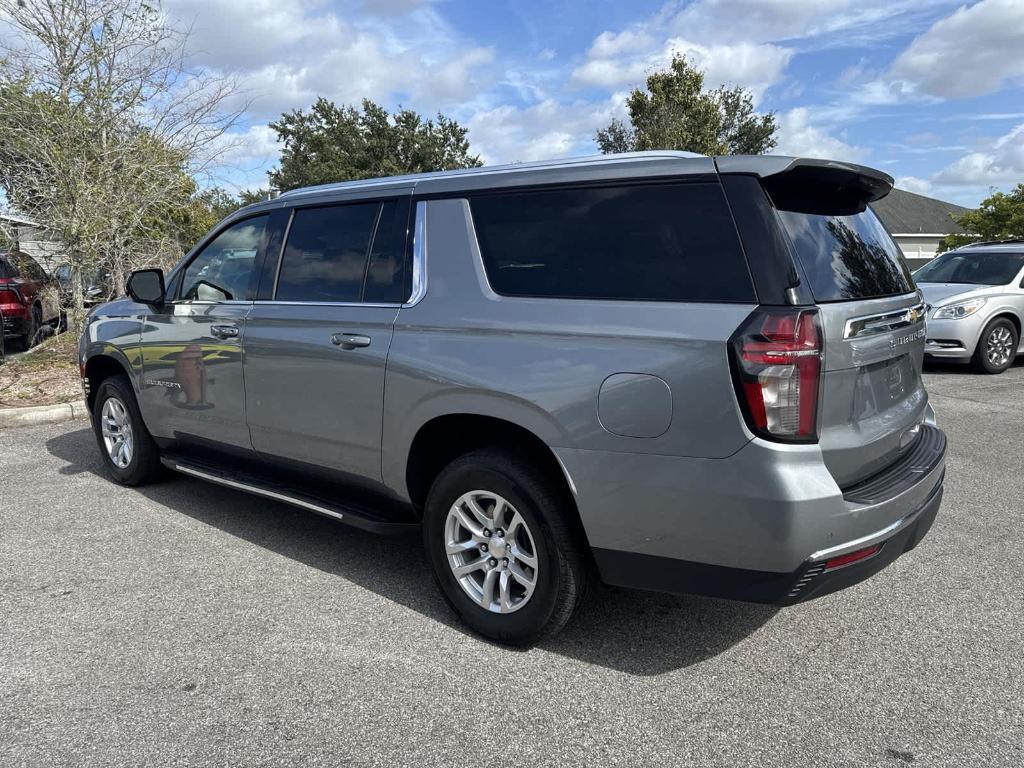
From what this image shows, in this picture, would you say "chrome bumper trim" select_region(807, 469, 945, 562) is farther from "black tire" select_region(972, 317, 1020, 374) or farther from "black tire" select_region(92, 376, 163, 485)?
"black tire" select_region(972, 317, 1020, 374)

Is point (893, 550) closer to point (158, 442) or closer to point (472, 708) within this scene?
point (472, 708)

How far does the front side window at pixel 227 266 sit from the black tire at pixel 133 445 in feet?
3.04

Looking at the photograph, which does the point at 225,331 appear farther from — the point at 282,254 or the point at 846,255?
the point at 846,255

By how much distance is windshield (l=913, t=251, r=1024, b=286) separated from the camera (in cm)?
1045

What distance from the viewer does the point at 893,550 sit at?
2889 mm

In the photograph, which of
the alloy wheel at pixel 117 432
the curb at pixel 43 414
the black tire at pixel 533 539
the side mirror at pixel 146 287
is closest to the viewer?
the black tire at pixel 533 539

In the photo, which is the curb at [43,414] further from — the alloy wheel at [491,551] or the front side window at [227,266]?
the alloy wheel at [491,551]

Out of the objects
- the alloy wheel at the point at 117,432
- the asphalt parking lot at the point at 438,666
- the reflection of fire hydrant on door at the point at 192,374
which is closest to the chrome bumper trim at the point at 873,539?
the asphalt parking lot at the point at 438,666

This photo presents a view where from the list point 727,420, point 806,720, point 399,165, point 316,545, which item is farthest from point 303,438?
point 399,165

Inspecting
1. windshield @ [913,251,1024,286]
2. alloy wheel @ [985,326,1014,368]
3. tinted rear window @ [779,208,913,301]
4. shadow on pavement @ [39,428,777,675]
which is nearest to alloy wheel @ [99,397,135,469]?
shadow on pavement @ [39,428,777,675]

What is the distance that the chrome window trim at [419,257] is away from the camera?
139 inches

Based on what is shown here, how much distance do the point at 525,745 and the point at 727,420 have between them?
4.14 feet

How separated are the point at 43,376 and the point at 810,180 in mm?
9275

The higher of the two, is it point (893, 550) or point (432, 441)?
point (432, 441)
